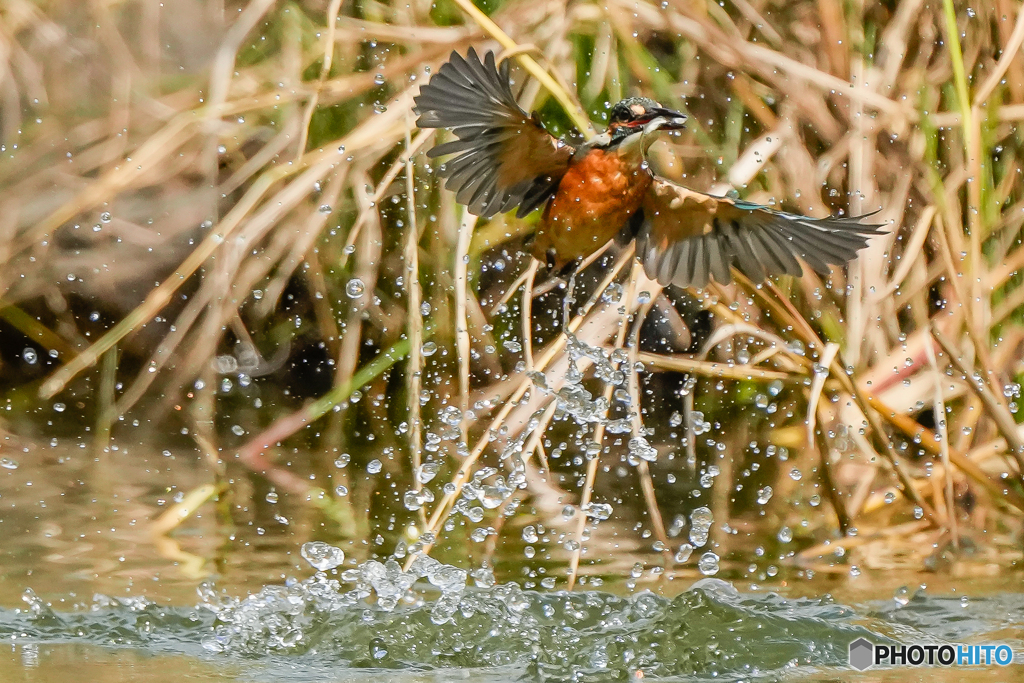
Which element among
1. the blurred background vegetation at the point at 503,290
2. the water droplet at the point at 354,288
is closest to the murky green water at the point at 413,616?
the blurred background vegetation at the point at 503,290

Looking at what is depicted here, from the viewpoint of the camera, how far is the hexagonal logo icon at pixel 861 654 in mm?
1661

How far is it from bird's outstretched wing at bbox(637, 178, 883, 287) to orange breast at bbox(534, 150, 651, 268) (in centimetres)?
5

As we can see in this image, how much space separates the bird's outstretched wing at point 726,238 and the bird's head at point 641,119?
0.10 meters

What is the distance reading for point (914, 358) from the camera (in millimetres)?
2633

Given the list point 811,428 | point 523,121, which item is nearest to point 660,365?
point 811,428

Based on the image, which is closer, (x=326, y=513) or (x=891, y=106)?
(x=326, y=513)

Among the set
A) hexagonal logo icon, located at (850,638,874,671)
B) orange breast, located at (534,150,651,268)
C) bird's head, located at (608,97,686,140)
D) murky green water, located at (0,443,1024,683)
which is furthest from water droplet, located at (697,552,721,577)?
bird's head, located at (608,97,686,140)

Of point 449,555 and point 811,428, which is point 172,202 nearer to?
point 449,555

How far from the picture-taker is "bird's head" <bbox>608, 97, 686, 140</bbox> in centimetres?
171

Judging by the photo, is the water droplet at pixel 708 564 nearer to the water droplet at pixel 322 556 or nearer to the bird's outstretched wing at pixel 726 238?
the bird's outstretched wing at pixel 726 238

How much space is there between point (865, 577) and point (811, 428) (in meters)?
0.29

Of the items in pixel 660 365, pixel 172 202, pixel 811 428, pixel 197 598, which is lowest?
pixel 197 598

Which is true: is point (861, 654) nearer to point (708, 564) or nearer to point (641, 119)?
point (708, 564)

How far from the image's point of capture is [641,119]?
68.8 inches
